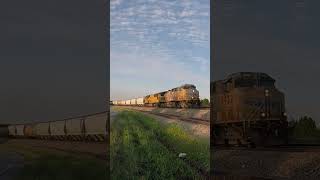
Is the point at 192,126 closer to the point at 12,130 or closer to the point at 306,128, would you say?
the point at 306,128

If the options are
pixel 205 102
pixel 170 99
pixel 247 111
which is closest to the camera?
pixel 247 111

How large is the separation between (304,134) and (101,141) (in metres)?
4.61

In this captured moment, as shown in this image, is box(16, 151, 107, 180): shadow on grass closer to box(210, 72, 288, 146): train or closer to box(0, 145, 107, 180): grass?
box(0, 145, 107, 180): grass

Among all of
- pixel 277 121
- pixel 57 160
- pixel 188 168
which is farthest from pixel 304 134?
pixel 57 160

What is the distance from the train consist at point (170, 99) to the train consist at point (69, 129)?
178 centimetres

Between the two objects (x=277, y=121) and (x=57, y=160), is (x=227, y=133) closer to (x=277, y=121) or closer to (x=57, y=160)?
(x=277, y=121)

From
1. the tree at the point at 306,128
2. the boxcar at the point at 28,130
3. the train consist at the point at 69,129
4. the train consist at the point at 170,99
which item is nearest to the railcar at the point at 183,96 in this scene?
the train consist at the point at 170,99

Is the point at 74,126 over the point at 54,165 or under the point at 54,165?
over

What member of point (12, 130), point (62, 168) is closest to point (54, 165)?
point (62, 168)

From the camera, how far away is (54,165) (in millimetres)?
10094

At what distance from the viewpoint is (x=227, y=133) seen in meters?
11.2

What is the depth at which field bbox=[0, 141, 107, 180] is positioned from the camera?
9883 millimetres

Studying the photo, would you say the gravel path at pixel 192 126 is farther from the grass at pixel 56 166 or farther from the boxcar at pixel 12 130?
the boxcar at pixel 12 130

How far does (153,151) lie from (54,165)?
2.84 metres
